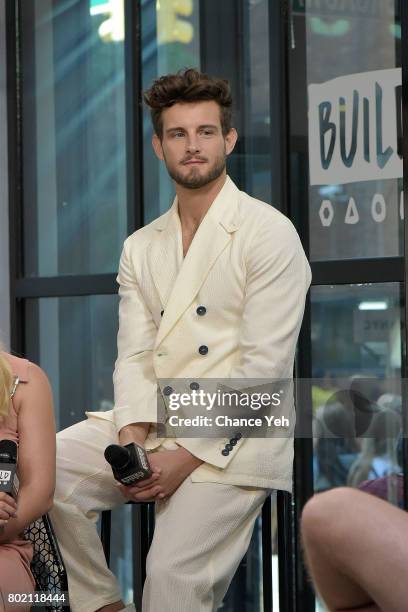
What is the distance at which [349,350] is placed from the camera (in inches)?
149

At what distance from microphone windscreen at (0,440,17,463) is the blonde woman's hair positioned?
18 centimetres

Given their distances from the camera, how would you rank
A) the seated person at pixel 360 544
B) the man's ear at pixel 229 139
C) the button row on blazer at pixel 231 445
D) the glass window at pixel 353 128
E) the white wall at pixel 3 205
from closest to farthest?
the seated person at pixel 360 544 → the button row on blazer at pixel 231 445 → the man's ear at pixel 229 139 → the glass window at pixel 353 128 → the white wall at pixel 3 205

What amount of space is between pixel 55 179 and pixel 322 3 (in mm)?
1536

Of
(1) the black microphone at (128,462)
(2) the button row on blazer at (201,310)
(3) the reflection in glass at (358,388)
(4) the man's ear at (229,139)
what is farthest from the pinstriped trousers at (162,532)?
(3) the reflection in glass at (358,388)

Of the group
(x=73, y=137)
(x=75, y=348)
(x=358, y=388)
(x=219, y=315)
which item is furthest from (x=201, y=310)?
(x=73, y=137)

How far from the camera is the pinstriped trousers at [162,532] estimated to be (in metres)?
2.67

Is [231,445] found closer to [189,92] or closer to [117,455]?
[117,455]

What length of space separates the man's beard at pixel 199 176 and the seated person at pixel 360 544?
1.55m

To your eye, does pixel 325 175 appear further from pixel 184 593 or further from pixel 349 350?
pixel 184 593

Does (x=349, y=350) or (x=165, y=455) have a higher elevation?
(x=349, y=350)

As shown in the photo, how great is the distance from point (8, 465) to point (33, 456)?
0.19 m

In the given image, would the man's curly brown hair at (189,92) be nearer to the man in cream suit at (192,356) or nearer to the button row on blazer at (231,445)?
the man in cream suit at (192,356)

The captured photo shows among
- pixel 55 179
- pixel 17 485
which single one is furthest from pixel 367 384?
pixel 55 179

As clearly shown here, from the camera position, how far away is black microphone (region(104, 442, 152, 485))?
2648 millimetres
